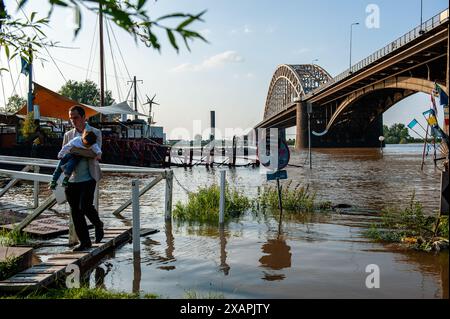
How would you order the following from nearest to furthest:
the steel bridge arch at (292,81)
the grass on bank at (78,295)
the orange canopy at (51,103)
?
the grass on bank at (78,295), the orange canopy at (51,103), the steel bridge arch at (292,81)

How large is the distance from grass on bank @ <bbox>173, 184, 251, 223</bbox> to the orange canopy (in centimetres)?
2237

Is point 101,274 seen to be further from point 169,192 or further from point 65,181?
point 169,192

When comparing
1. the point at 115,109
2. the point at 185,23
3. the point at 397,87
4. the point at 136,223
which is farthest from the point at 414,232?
the point at 397,87

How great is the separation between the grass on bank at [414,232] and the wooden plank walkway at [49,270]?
4.19 meters

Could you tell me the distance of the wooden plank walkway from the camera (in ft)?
15.0

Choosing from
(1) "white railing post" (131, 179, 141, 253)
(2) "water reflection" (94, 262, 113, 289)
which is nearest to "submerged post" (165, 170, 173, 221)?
(1) "white railing post" (131, 179, 141, 253)

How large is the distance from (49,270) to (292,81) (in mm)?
96723

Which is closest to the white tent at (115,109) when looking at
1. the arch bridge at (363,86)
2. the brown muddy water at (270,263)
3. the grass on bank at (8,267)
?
the arch bridge at (363,86)

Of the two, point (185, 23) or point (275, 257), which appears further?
point (275, 257)

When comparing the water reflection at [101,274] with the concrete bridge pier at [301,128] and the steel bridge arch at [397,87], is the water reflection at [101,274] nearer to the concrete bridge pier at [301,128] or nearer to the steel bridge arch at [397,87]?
the steel bridge arch at [397,87]

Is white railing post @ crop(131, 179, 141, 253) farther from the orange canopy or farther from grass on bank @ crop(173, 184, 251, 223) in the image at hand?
the orange canopy

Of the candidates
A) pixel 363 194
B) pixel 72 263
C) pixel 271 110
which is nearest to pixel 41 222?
pixel 72 263

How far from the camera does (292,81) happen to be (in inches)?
3883

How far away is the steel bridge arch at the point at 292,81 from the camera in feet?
298
